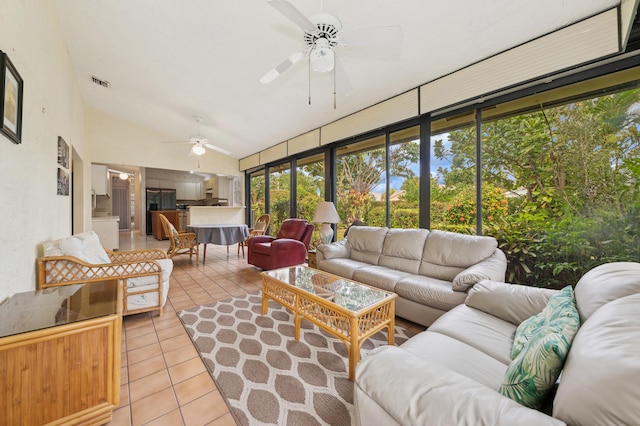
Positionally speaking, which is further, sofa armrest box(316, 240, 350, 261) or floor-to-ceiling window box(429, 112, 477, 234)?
sofa armrest box(316, 240, 350, 261)

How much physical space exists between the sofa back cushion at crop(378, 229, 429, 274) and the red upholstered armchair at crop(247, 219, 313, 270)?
1.45m

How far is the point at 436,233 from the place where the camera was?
112 inches

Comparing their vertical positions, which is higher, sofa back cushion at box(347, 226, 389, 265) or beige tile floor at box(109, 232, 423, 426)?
sofa back cushion at box(347, 226, 389, 265)

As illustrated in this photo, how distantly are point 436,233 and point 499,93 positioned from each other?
66.1 inches

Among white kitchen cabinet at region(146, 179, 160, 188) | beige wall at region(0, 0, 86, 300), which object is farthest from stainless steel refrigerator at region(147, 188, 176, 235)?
beige wall at region(0, 0, 86, 300)

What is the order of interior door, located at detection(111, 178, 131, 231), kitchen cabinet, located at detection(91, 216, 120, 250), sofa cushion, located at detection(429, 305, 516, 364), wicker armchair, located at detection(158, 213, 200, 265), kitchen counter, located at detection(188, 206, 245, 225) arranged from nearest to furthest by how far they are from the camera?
sofa cushion, located at detection(429, 305, 516, 364) → wicker armchair, located at detection(158, 213, 200, 265) → kitchen cabinet, located at detection(91, 216, 120, 250) → kitchen counter, located at detection(188, 206, 245, 225) → interior door, located at detection(111, 178, 131, 231)

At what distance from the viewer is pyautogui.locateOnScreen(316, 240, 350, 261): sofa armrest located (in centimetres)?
340

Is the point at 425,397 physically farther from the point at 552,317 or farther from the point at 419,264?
the point at 419,264

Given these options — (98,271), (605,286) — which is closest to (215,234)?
(98,271)

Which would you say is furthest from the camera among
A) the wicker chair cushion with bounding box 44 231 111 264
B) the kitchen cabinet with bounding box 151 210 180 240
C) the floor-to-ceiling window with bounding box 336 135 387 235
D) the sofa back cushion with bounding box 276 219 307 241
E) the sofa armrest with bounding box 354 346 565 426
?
the kitchen cabinet with bounding box 151 210 180 240

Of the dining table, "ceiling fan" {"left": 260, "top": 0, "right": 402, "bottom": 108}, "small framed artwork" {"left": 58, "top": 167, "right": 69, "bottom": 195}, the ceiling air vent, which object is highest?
the ceiling air vent

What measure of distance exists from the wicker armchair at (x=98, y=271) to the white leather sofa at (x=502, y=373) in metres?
2.49

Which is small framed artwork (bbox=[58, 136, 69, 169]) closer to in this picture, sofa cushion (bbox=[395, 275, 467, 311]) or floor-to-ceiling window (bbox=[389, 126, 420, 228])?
sofa cushion (bbox=[395, 275, 467, 311])

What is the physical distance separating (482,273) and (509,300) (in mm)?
480
